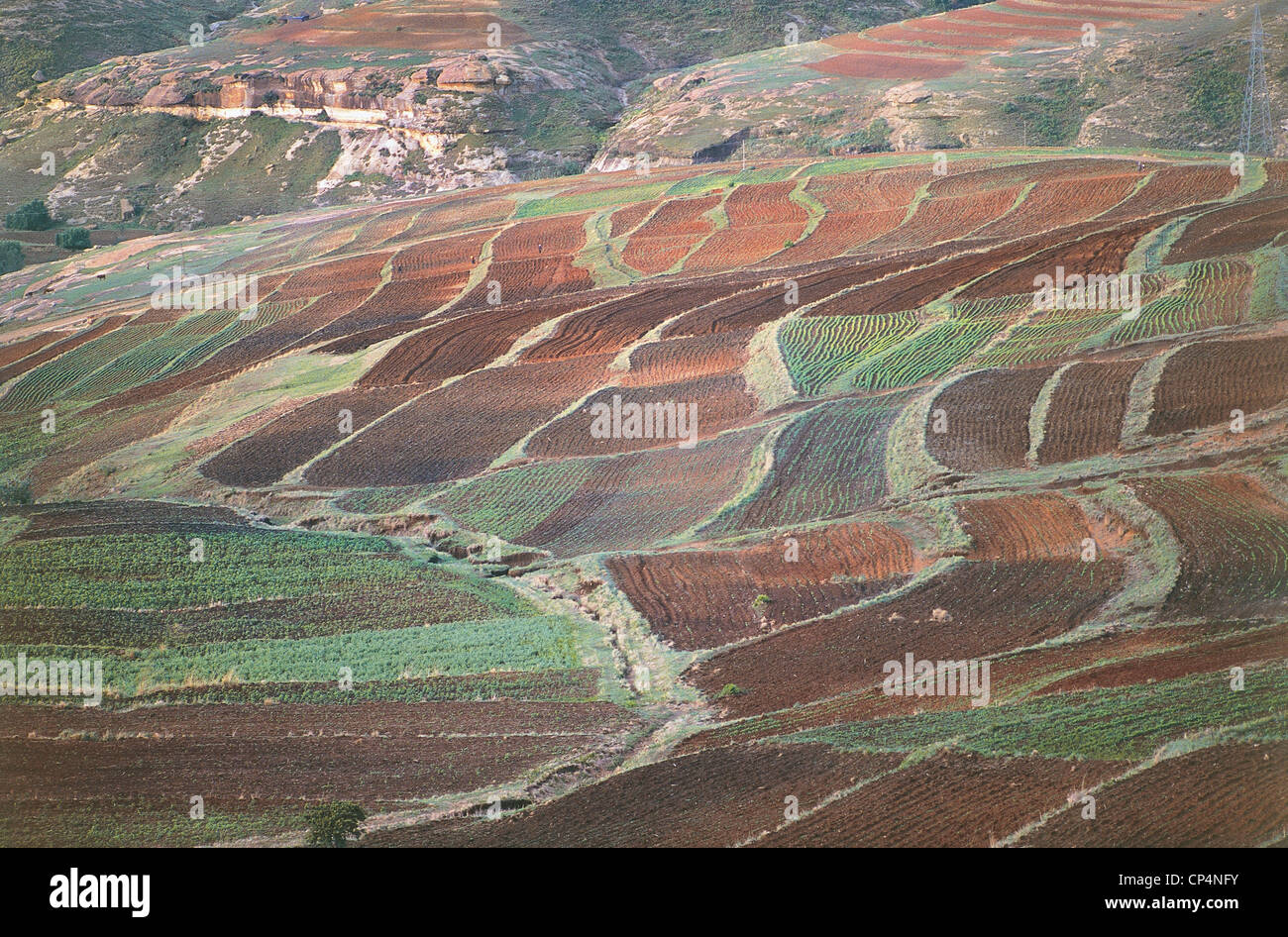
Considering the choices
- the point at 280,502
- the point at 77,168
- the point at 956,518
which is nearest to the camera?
the point at 956,518

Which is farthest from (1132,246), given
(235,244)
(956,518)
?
(235,244)

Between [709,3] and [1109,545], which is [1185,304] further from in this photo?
[709,3]

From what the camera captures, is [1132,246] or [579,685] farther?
[1132,246]

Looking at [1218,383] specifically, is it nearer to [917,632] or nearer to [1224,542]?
[1224,542]

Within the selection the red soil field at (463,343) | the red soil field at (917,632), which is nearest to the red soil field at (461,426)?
the red soil field at (463,343)

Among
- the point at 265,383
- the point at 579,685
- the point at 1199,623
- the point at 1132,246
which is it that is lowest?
the point at 579,685
